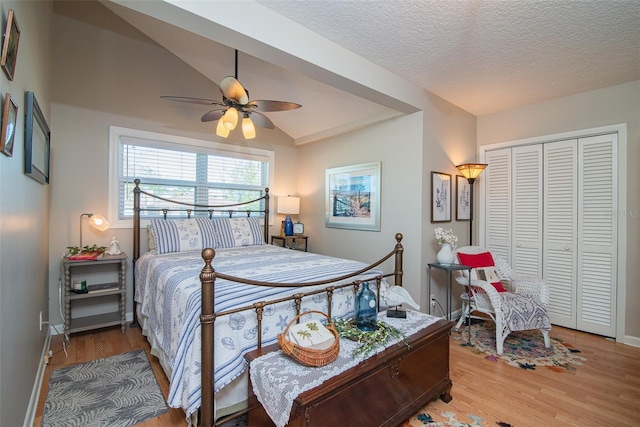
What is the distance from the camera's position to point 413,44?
2465 mm

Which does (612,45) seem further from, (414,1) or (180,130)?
(180,130)

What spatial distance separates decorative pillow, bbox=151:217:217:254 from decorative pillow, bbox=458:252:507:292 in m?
2.86

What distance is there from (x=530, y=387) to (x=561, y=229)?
6.42ft

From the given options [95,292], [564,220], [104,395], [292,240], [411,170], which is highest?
[411,170]

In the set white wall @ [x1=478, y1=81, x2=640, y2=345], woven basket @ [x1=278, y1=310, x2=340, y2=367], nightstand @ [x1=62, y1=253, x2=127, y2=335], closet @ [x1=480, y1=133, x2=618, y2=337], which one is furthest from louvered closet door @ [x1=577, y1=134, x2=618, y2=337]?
nightstand @ [x1=62, y1=253, x2=127, y2=335]

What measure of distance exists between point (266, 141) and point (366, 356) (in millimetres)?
3685

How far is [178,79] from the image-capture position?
12.7 feet

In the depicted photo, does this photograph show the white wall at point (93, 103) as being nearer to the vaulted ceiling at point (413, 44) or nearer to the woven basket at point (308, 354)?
the vaulted ceiling at point (413, 44)

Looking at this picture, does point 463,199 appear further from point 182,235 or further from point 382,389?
point 182,235

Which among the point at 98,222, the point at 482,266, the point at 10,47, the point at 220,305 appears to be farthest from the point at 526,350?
the point at 98,222

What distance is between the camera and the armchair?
110 inches

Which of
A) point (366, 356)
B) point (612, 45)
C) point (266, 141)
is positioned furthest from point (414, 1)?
point (266, 141)

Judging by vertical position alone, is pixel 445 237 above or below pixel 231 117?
below

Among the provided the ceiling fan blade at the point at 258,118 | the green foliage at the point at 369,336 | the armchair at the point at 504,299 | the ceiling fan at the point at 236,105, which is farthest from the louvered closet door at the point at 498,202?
the ceiling fan blade at the point at 258,118
